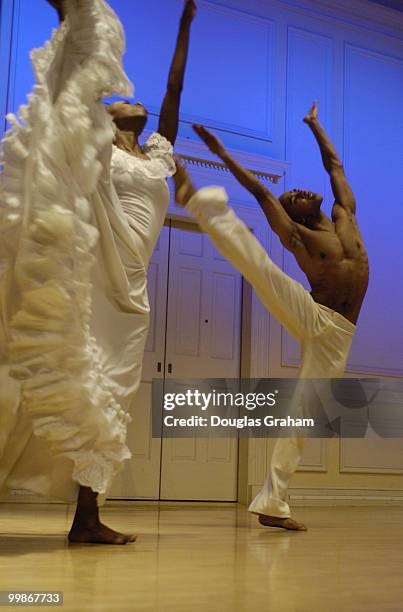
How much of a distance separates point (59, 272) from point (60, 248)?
0.06 metres

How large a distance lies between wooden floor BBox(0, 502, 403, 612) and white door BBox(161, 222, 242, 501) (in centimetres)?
222

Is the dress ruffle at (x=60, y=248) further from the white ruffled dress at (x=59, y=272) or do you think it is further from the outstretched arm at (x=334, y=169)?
the outstretched arm at (x=334, y=169)

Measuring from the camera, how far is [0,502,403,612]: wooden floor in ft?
4.58

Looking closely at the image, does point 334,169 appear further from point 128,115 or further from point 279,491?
point 279,491

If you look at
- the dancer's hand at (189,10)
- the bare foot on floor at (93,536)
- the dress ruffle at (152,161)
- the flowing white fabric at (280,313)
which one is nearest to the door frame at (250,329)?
the flowing white fabric at (280,313)

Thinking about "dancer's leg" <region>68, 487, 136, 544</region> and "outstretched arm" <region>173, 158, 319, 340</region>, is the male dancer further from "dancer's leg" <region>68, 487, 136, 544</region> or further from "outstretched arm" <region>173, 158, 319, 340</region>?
"dancer's leg" <region>68, 487, 136, 544</region>

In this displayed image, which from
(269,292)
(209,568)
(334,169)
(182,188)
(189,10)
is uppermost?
(189,10)

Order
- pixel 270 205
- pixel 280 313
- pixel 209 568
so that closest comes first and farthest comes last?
pixel 209 568, pixel 280 313, pixel 270 205

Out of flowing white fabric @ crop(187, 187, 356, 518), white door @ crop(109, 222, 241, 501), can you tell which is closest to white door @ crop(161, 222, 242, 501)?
white door @ crop(109, 222, 241, 501)

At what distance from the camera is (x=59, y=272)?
6.10 ft

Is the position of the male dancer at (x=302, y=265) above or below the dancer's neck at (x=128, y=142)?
below

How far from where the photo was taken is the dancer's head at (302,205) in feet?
12.2

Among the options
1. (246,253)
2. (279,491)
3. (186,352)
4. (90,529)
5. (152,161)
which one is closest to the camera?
(90,529)

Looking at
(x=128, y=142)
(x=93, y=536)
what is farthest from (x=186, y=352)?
(x=93, y=536)
